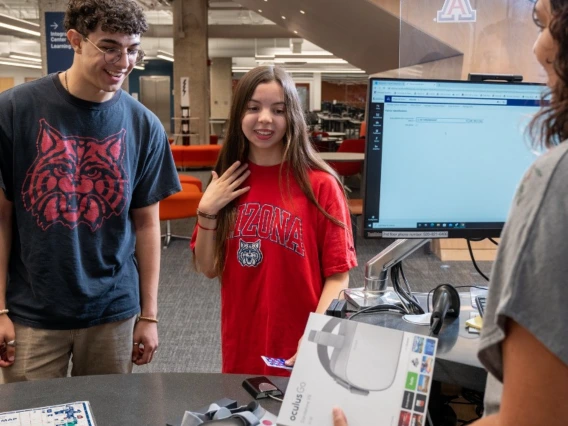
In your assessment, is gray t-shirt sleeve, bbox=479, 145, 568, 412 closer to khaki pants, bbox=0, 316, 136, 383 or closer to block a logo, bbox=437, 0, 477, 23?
khaki pants, bbox=0, 316, 136, 383

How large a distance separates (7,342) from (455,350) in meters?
1.18

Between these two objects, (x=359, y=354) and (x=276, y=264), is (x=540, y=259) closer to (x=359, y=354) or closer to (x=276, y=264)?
(x=359, y=354)

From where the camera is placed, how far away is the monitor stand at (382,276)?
1542mm

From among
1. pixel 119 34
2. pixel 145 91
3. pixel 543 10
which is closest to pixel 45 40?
pixel 119 34

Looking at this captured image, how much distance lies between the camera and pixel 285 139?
1.73 metres

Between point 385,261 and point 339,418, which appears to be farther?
point 385,261

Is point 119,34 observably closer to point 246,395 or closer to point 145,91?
point 246,395

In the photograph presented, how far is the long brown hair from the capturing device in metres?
1.69

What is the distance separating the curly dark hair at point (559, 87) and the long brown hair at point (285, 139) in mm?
1037

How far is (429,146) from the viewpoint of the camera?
1412mm

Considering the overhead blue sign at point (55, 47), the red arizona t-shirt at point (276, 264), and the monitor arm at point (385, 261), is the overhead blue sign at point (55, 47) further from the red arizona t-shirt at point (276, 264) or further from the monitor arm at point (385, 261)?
the monitor arm at point (385, 261)

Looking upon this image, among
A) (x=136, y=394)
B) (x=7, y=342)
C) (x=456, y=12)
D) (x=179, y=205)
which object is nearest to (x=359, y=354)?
(x=136, y=394)

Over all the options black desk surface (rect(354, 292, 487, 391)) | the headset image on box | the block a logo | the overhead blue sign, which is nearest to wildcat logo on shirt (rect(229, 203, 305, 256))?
black desk surface (rect(354, 292, 487, 391))

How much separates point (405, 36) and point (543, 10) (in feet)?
13.4
